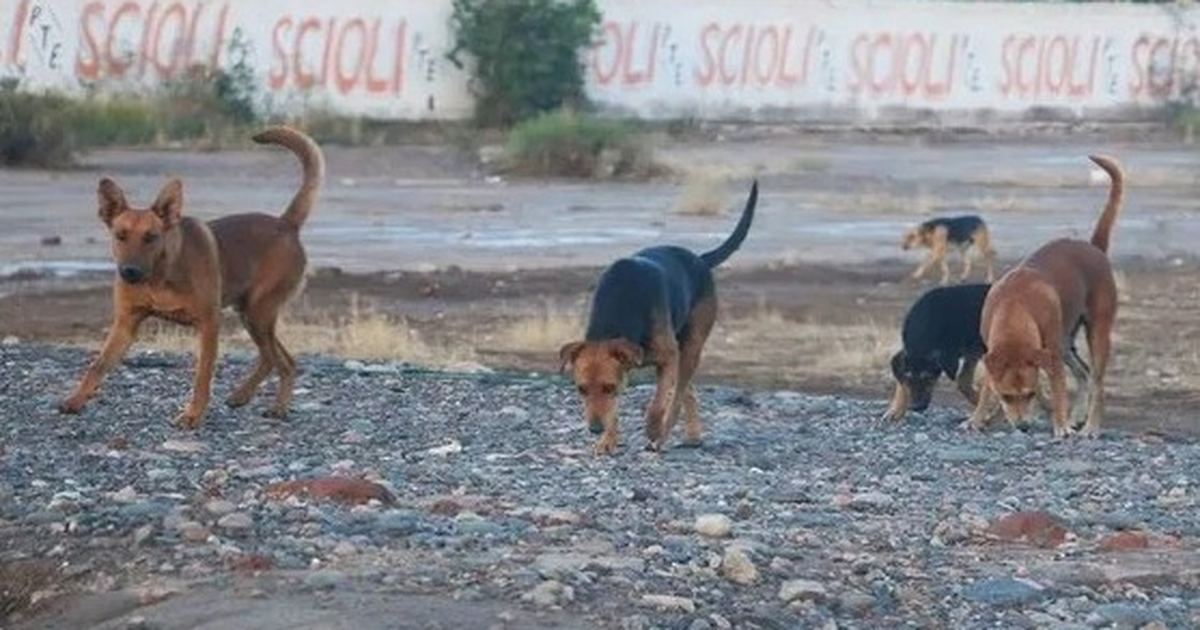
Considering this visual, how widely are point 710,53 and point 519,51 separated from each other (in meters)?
4.79

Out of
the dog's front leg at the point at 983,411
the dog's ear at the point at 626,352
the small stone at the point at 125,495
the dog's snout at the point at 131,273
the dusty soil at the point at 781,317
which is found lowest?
the dusty soil at the point at 781,317

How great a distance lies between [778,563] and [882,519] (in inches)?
72.6

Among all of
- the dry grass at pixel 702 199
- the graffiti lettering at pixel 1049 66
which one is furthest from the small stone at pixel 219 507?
the graffiti lettering at pixel 1049 66

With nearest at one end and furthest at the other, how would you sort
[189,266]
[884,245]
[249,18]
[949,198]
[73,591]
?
1. [73,591]
2. [189,266]
3. [884,245]
4. [949,198]
5. [249,18]

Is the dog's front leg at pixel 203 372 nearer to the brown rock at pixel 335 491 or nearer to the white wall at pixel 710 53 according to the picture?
the brown rock at pixel 335 491

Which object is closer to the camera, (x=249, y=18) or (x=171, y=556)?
(x=171, y=556)

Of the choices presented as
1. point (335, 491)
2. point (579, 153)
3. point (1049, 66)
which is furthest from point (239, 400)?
point (1049, 66)

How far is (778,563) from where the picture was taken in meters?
11.5

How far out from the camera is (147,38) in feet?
214

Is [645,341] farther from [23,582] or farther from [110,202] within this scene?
[23,582]

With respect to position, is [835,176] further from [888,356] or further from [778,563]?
[778,563]

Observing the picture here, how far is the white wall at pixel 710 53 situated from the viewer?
64.7m

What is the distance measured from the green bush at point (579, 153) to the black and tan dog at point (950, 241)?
18.1m

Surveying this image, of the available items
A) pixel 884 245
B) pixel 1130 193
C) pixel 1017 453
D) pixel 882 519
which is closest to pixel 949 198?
pixel 1130 193
